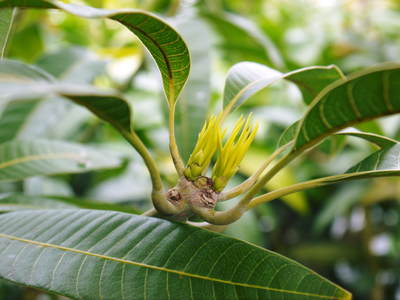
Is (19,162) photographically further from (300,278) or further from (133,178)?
(133,178)

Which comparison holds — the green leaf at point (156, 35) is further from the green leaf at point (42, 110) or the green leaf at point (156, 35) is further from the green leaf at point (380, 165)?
the green leaf at point (42, 110)

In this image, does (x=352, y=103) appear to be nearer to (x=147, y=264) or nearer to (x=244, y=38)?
(x=147, y=264)

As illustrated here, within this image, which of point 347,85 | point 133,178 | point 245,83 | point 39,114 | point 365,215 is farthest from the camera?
point 365,215

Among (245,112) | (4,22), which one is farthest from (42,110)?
(245,112)

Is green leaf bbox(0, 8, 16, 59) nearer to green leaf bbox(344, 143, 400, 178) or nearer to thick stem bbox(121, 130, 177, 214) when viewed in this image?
thick stem bbox(121, 130, 177, 214)

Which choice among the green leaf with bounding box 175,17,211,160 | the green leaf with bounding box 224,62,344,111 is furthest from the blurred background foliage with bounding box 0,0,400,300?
the green leaf with bounding box 224,62,344,111

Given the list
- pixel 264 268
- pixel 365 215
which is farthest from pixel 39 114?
pixel 365 215
